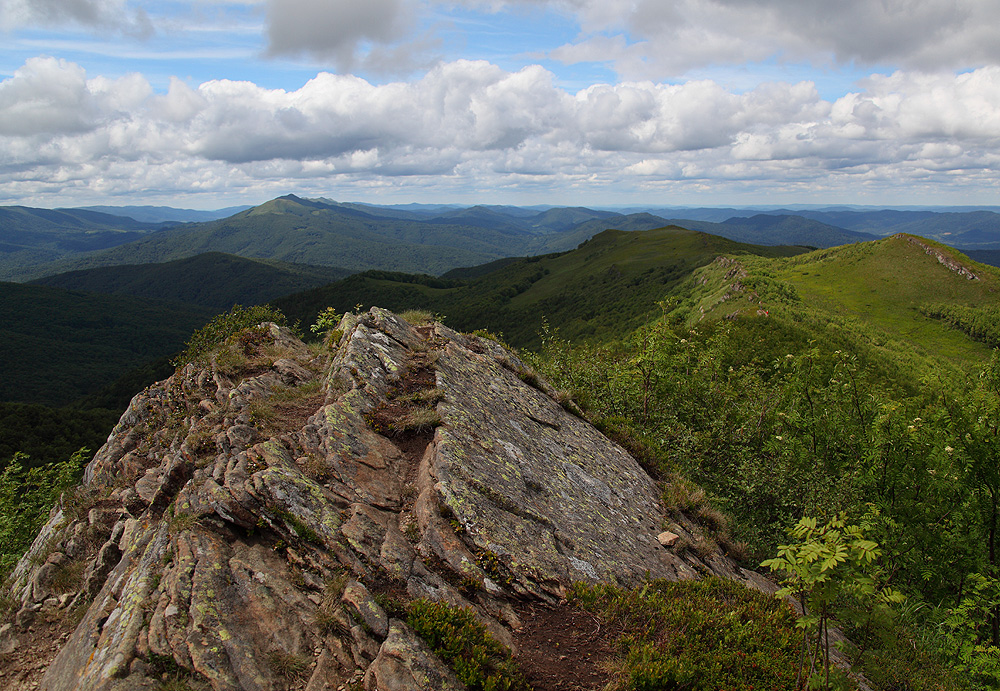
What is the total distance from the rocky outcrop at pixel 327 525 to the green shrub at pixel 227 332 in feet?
5.42

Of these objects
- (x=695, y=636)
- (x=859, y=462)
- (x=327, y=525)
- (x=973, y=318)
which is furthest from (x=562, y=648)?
(x=973, y=318)

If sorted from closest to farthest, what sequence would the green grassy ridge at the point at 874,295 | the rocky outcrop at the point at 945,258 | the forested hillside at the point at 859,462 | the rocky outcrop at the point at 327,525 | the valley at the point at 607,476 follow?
the rocky outcrop at the point at 327,525 < the valley at the point at 607,476 < the forested hillside at the point at 859,462 < the green grassy ridge at the point at 874,295 < the rocky outcrop at the point at 945,258

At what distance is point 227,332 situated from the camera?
1792 centimetres

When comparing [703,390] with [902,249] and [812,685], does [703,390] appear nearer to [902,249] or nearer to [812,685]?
[812,685]

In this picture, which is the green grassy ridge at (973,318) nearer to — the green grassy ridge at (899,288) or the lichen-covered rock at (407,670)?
the green grassy ridge at (899,288)

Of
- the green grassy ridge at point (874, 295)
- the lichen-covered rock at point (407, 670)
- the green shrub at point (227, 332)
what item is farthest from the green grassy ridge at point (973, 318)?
the lichen-covered rock at point (407, 670)

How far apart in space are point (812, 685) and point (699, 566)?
13.0 feet

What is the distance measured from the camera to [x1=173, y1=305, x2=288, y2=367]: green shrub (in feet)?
54.8

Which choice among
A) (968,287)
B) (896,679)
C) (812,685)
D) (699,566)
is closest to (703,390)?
(699,566)

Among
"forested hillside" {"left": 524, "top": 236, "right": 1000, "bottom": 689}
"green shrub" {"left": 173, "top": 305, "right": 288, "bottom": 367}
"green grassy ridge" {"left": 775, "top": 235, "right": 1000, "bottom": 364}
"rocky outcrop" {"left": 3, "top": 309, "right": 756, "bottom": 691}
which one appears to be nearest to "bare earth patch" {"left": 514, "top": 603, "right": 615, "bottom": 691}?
Result: "rocky outcrop" {"left": 3, "top": 309, "right": 756, "bottom": 691}

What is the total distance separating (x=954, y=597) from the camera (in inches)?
529

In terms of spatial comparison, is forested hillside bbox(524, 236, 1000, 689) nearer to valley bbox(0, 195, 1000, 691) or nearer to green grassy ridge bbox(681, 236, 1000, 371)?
valley bbox(0, 195, 1000, 691)

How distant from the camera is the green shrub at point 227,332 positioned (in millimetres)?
16703

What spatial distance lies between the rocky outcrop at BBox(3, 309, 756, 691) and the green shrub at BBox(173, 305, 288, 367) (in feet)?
5.42
